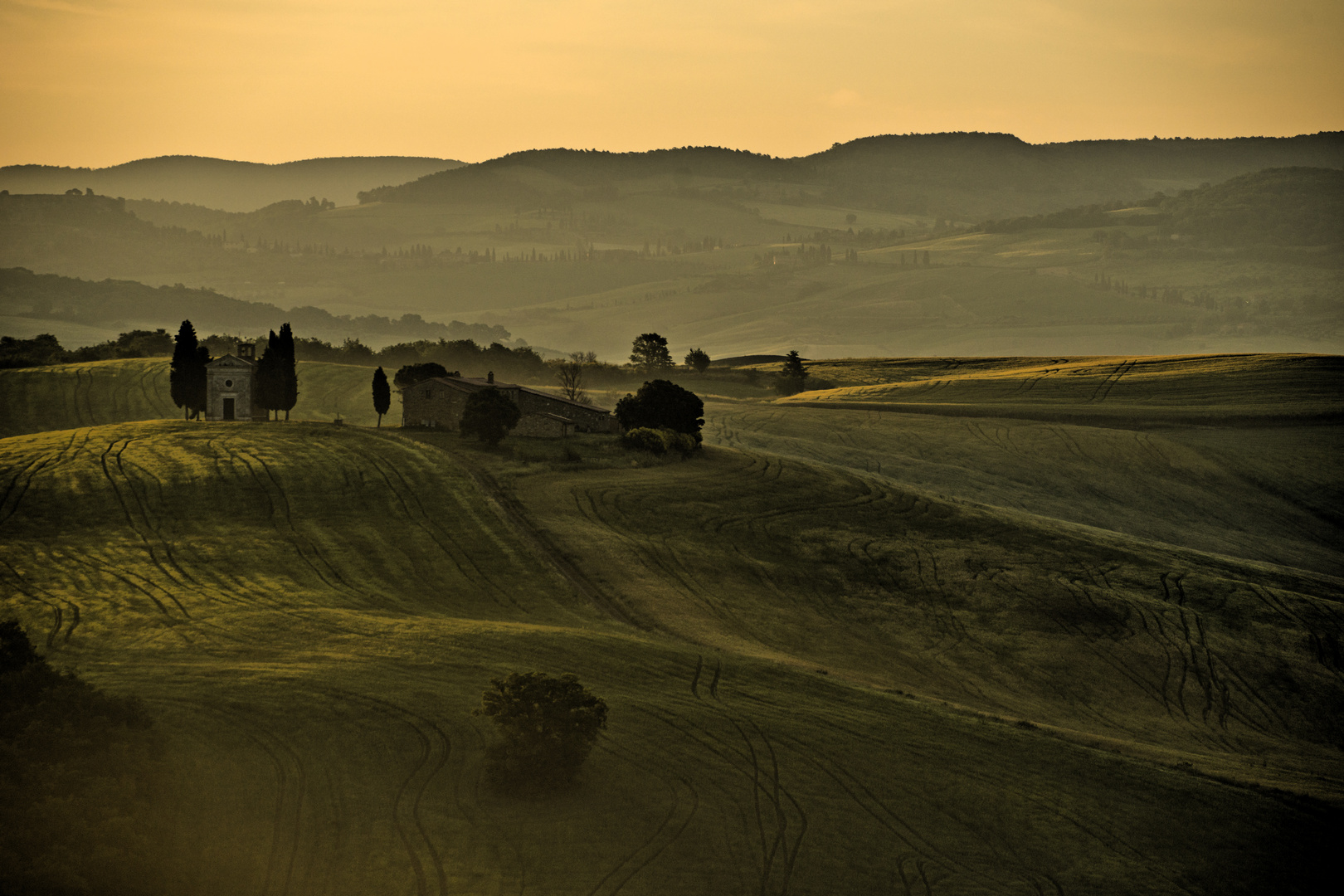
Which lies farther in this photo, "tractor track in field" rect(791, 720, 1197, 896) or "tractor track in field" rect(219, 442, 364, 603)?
"tractor track in field" rect(219, 442, 364, 603)

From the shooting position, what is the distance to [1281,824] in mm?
29156

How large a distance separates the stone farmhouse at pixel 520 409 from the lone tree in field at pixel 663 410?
124 inches

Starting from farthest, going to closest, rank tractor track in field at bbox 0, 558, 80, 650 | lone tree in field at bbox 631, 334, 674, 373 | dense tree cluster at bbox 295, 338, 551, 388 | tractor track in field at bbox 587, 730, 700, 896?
1. lone tree in field at bbox 631, 334, 674, 373
2. dense tree cluster at bbox 295, 338, 551, 388
3. tractor track in field at bbox 0, 558, 80, 650
4. tractor track in field at bbox 587, 730, 700, 896

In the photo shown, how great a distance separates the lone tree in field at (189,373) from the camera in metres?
81.4

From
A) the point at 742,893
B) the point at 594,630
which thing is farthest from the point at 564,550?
the point at 742,893

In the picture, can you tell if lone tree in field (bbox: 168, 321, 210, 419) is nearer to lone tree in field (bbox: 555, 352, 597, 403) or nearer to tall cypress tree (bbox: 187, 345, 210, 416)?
tall cypress tree (bbox: 187, 345, 210, 416)

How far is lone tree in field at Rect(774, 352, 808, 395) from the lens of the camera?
14425 cm

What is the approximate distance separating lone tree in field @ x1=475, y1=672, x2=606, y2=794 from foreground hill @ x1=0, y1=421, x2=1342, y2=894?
774mm

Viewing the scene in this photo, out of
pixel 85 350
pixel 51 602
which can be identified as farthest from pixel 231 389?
pixel 85 350

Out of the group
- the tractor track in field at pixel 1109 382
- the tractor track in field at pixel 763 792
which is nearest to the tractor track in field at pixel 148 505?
the tractor track in field at pixel 763 792

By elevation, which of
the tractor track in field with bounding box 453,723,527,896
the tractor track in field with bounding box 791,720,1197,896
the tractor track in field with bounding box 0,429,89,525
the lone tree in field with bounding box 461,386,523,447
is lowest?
the tractor track in field with bounding box 791,720,1197,896

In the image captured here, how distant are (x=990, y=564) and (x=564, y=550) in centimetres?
2238

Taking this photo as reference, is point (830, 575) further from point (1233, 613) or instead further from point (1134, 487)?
point (1134, 487)

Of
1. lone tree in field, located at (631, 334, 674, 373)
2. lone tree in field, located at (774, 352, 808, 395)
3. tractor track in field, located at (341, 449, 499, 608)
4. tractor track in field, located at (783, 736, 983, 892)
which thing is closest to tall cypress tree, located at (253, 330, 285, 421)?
tractor track in field, located at (341, 449, 499, 608)
